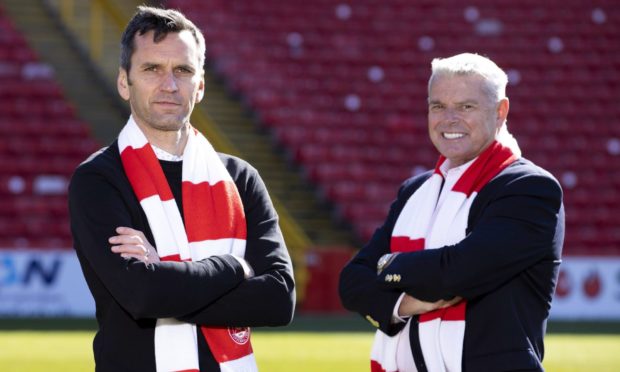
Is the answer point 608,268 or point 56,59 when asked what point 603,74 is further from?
point 56,59

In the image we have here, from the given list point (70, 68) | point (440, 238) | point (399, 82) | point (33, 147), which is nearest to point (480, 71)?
point (440, 238)

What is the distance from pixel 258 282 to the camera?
3.85m

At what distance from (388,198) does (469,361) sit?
44.0ft

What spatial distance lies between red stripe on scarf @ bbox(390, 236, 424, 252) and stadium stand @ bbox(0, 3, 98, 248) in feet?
35.1

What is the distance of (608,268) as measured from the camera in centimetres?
1521

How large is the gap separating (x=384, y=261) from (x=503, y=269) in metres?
0.49

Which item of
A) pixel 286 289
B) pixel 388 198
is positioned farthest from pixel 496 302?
pixel 388 198

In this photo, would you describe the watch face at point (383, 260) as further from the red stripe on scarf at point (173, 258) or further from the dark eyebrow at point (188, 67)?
the dark eyebrow at point (188, 67)

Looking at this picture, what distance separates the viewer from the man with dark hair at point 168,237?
3623mm

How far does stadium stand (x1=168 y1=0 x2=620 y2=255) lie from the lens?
17.7 m

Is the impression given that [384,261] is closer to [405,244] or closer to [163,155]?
[405,244]

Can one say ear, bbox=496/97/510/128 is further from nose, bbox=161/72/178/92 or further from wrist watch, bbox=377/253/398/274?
nose, bbox=161/72/178/92

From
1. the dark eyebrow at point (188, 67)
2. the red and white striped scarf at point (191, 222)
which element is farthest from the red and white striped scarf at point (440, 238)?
the dark eyebrow at point (188, 67)

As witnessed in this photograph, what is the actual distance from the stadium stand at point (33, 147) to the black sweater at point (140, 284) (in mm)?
10817
